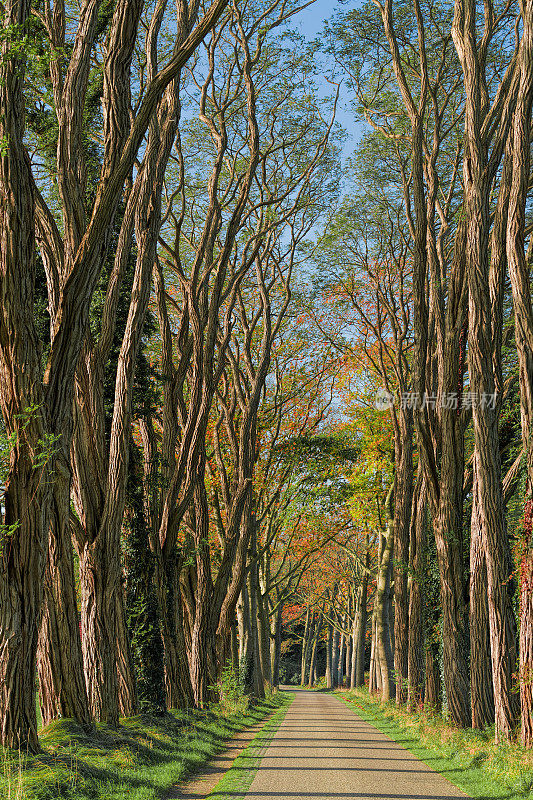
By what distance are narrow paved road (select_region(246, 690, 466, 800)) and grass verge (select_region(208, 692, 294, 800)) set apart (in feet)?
0.38

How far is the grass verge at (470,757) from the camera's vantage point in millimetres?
7855

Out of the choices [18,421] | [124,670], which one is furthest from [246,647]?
[18,421]

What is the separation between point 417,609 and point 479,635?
5476 millimetres

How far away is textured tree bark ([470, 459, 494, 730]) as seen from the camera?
435 inches

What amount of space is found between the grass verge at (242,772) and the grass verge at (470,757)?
2424mm

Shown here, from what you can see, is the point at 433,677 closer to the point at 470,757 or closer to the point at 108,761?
the point at 470,757

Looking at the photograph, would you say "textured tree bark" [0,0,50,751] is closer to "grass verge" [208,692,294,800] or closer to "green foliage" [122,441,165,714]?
"grass verge" [208,692,294,800]

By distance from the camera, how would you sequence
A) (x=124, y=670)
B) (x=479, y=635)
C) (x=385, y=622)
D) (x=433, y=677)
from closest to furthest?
(x=479, y=635)
(x=124, y=670)
(x=433, y=677)
(x=385, y=622)

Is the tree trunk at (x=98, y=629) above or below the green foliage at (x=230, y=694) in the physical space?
above

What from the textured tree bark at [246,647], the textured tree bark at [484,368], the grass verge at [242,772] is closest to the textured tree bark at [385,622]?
the textured tree bark at [246,647]

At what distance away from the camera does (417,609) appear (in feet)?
54.6

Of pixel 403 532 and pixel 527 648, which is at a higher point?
pixel 403 532

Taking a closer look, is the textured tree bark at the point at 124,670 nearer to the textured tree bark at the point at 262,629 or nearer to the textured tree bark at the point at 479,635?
the textured tree bark at the point at 479,635

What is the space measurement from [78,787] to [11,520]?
94.8 inches
